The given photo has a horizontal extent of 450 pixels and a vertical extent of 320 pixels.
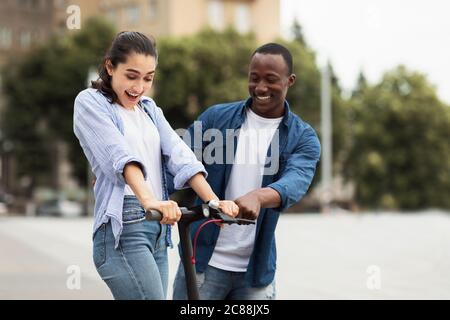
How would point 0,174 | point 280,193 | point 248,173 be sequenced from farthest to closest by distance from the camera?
point 0,174
point 248,173
point 280,193

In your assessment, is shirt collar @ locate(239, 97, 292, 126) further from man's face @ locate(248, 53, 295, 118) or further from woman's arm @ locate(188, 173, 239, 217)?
woman's arm @ locate(188, 173, 239, 217)

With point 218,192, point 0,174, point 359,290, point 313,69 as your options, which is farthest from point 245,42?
point 218,192

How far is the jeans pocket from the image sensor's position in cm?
271

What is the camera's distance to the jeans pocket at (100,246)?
8.87ft

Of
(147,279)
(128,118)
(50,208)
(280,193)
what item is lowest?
(50,208)

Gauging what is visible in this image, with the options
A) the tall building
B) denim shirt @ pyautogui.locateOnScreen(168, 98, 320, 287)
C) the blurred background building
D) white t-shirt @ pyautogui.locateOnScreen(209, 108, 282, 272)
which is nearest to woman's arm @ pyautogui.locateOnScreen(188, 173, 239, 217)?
denim shirt @ pyautogui.locateOnScreen(168, 98, 320, 287)

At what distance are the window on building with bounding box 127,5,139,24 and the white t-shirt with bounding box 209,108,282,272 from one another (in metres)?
55.4

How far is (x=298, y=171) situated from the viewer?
310cm

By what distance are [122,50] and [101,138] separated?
10.5 inches

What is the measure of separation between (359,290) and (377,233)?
1313 cm

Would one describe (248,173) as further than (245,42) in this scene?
No

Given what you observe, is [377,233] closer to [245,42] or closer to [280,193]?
[280,193]

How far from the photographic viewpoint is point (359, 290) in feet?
32.3

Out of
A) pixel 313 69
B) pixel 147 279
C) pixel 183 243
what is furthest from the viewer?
pixel 313 69
